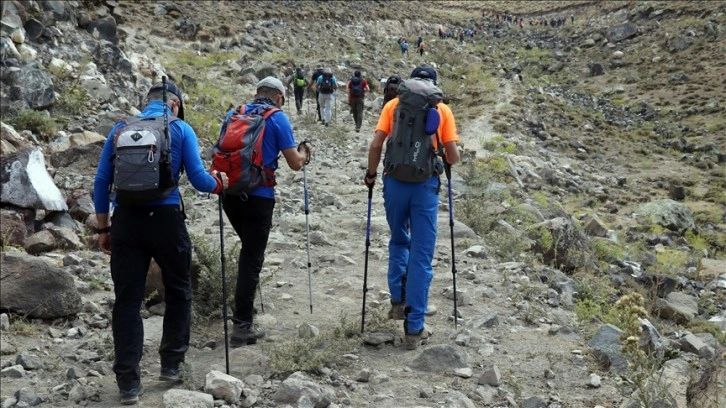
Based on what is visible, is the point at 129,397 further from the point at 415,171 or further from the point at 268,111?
the point at 415,171

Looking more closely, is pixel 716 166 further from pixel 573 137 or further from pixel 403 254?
pixel 403 254

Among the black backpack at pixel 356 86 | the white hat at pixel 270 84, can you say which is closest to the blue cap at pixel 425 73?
the white hat at pixel 270 84

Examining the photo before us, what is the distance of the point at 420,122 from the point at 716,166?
19.5 metres

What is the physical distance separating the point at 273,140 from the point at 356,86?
43.5 ft

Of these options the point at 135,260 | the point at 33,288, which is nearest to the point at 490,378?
the point at 135,260

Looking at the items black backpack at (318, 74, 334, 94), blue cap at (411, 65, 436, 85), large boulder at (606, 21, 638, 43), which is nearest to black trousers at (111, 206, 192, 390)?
blue cap at (411, 65, 436, 85)

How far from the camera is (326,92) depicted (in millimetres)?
19062

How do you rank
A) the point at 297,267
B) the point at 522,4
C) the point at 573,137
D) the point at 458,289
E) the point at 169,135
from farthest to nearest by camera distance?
1. the point at 522,4
2. the point at 573,137
3. the point at 297,267
4. the point at 458,289
5. the point at 169,135

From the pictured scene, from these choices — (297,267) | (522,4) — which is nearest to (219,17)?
(297,267)

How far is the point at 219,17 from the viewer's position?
34.4 meters

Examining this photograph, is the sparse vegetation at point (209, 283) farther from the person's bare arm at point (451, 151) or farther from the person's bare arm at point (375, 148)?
the person's bare arm at point (451, 151)

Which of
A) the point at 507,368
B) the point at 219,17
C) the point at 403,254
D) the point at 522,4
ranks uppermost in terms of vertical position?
the point at 522,4

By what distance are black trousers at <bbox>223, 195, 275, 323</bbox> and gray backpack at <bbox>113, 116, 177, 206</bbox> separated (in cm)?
107

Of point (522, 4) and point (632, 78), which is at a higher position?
point (522, 4)
